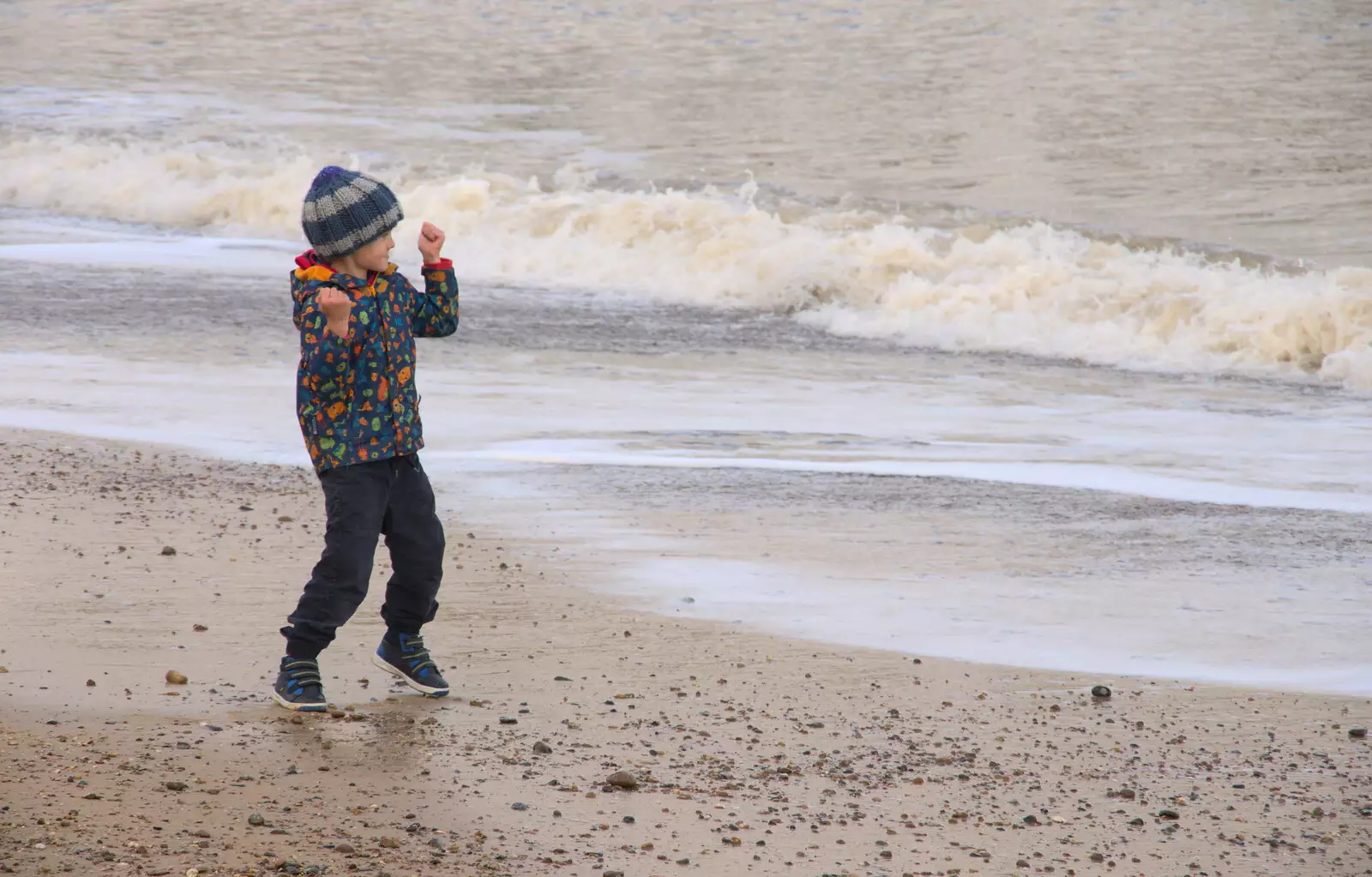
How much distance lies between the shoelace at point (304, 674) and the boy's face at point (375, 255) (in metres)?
1.08

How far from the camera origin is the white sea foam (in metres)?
13.6

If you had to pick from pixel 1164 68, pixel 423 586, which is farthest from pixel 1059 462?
pixel 1164 68

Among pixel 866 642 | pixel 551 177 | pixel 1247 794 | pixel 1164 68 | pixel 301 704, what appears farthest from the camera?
pixel 1164 68

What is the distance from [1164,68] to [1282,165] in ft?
30.5

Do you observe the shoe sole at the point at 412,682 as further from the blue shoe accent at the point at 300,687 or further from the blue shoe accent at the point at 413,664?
the blue shoe accent at the point at 300,687

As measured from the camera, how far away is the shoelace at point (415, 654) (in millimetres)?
4809

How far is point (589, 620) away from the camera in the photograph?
5.56 m

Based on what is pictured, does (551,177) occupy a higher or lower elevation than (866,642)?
higher

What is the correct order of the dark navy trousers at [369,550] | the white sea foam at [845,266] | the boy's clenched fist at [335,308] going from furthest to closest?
the white sea foam at [845,266] → the dark navy trousers at [369,550] → the boy's clenched fist at [335,308]

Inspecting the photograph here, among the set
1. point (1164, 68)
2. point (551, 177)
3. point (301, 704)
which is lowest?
point (301, 704)

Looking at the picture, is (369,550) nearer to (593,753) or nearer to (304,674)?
(304,674)

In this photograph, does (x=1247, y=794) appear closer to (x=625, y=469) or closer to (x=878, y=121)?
(x=625, y=469)

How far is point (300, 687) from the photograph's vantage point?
15.2 ft

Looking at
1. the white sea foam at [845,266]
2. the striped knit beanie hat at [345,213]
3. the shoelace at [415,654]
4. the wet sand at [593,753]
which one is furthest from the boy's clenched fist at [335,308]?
the white sea foam at [845,266]
